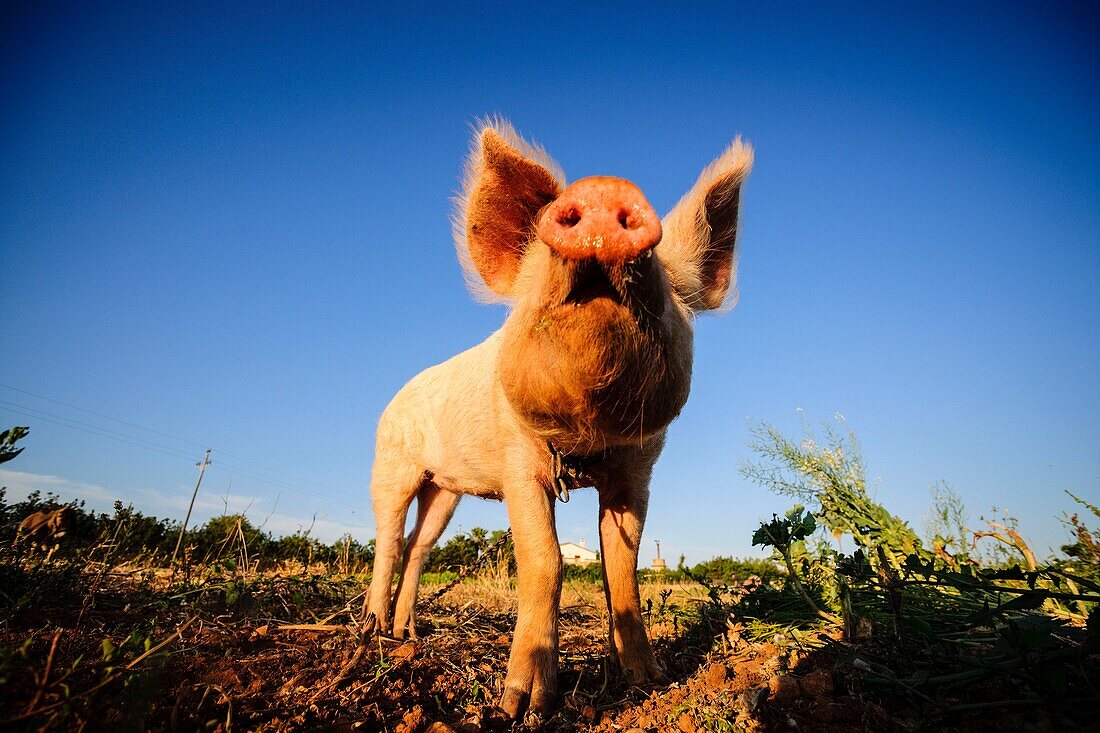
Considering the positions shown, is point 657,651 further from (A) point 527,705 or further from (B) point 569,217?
(B) point 569,217

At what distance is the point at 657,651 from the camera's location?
370 centimetres

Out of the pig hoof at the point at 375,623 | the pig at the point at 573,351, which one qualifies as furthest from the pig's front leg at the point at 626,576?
the pig hoof at the point at 375,623

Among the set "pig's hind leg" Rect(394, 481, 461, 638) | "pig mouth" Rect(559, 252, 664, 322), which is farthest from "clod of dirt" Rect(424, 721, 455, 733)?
"pig's hind leg" Rect(394, 481, 461, 638)

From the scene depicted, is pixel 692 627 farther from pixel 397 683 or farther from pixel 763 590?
pixel 397 683

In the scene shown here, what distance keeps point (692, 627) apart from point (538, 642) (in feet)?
5.96

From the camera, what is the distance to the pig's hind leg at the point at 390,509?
4898 mm

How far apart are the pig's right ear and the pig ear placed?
727mm

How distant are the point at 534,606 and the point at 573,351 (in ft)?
4.70

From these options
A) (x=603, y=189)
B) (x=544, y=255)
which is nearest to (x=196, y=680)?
(x=544, y=255)

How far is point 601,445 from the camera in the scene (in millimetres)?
2754

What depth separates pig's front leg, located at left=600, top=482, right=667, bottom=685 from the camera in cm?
302

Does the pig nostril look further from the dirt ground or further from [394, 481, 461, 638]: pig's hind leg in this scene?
[394, 481, 461, 638]: pig's hind leg

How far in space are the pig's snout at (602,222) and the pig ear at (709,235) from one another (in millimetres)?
919

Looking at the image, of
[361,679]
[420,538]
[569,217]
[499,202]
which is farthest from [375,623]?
[569,217]
